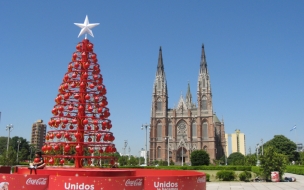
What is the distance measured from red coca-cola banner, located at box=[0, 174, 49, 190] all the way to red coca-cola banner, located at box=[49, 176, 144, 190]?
687 mm

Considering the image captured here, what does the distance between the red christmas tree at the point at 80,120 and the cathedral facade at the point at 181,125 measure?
8172 centimetres

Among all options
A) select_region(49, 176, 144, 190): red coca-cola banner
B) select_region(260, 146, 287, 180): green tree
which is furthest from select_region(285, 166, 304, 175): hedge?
select_region(49, 176, 144, 190): red coca-cola banner

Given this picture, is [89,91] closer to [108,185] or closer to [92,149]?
[92,149]

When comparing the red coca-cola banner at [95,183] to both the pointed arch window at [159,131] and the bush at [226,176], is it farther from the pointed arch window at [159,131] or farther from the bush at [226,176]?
the pointed arch window at [159,131]

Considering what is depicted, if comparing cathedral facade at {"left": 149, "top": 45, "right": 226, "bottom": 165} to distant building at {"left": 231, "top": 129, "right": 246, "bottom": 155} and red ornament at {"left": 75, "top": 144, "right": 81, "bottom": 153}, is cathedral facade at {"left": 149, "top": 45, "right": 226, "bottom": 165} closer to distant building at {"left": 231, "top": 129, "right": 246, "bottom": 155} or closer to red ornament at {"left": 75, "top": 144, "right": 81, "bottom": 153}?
distant building at {"left": 231, "top": 129, "right": 246, "bottom": 155}

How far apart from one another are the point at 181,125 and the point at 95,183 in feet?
311

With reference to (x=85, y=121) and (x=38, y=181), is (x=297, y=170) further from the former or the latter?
(x=38, y=181)

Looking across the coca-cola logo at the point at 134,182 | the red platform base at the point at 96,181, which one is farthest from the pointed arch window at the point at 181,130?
the coca-cola logo at the point at 134,182

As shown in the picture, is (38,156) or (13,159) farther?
(13,159)

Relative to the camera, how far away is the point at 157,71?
107938 millimetres

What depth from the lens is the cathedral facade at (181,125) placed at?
99688 millimetres

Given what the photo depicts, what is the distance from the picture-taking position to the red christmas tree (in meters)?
17.3

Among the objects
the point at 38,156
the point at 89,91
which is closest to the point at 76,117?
the point at 89,91

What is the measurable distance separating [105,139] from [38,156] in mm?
→ 4065
